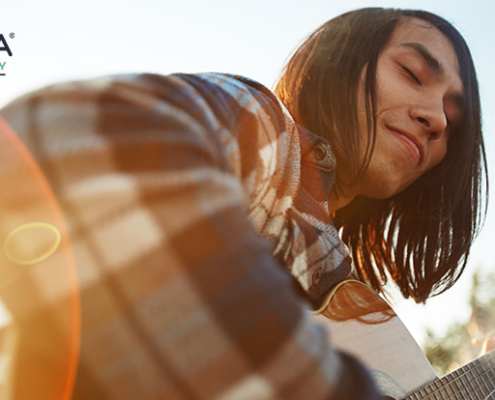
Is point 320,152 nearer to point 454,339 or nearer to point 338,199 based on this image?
point 338,199

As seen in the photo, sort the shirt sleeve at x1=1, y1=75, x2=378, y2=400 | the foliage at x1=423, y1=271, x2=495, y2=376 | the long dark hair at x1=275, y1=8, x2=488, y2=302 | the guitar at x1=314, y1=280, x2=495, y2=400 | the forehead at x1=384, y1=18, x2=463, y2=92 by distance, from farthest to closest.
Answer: the foliage at x1=423, y1=271, x2=495, y2=376
the forehead at x1=384, y1=18, x2=463, y2=92
the long dark hair at x1=275, y1=8, x2=488, y2=302
the guitar at x1=314, y1=280, x2=495, y2=400
the shirt sleeve at x1=1, y1=75, x2=378, y2=400

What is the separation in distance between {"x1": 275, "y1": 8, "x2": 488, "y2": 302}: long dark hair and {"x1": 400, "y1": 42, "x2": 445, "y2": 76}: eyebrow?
86 mm

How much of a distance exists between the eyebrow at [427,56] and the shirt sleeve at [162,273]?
3.54 ft

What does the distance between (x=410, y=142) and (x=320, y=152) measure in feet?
1.22

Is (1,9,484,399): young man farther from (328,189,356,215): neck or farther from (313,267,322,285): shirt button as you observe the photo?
(328,189,356,215): neck

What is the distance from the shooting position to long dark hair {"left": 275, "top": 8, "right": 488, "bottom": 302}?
120cm

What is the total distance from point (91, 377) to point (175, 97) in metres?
0.31

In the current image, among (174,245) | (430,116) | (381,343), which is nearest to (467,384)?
(381,343)

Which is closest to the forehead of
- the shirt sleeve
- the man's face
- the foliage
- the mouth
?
the man's face

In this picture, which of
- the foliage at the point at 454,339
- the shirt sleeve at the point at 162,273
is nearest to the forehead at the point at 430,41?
the shirt sleeve at the point at 162,273

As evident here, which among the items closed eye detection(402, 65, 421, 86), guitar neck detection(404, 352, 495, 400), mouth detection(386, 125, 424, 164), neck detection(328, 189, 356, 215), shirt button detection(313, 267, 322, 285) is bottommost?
guitar neck detection(404, 352, 495, 400)

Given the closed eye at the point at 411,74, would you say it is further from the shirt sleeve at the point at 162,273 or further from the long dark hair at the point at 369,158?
the shirt sleeve at the point at 162,273

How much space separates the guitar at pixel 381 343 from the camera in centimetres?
95

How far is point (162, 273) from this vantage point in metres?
0.39
